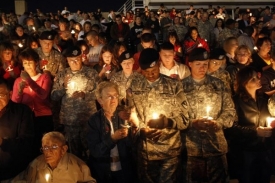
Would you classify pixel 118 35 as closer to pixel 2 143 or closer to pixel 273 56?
pixel 273 56

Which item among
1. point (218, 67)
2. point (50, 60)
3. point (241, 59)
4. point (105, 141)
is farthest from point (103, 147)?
point (50, 60)

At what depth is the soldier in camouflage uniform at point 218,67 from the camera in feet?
17.6

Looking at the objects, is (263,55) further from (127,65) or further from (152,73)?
(152,73)

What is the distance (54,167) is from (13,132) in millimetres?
525

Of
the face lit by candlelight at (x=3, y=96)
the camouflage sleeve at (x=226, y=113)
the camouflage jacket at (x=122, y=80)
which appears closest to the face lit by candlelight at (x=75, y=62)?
the camouflage jacket at (x=122, y=80)

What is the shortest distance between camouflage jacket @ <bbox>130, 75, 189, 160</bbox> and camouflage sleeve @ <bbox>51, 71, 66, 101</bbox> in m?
1.58

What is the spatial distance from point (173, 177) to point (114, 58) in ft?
9.40

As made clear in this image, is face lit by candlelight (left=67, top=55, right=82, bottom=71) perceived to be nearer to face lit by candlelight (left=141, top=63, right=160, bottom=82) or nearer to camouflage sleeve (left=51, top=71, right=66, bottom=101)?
camouflage sleeve (left=51, top=71, right=66, bottom=101)

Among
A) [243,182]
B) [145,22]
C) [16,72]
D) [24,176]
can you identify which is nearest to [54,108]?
[16,72]

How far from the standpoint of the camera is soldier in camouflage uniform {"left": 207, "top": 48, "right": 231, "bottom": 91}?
211 inches

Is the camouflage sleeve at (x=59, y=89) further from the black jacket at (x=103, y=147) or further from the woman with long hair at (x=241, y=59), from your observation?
the woman with long hair at (x=241, y=59)

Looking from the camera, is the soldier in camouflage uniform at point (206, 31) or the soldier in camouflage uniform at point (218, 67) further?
the soldier in camouflage uniform at point (206, 31)

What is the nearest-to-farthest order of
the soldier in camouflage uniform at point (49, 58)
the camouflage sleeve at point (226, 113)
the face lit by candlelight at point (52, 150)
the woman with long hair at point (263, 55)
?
1. the face lit by candlelight at point (52, 150)
2. the camouflage sleeve at point (226, 113)
3. the woman with long hair at point (263, 55)
4. the soldier in camouflage uniform at point (49, 58)

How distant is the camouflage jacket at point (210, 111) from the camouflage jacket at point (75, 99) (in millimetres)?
1689
